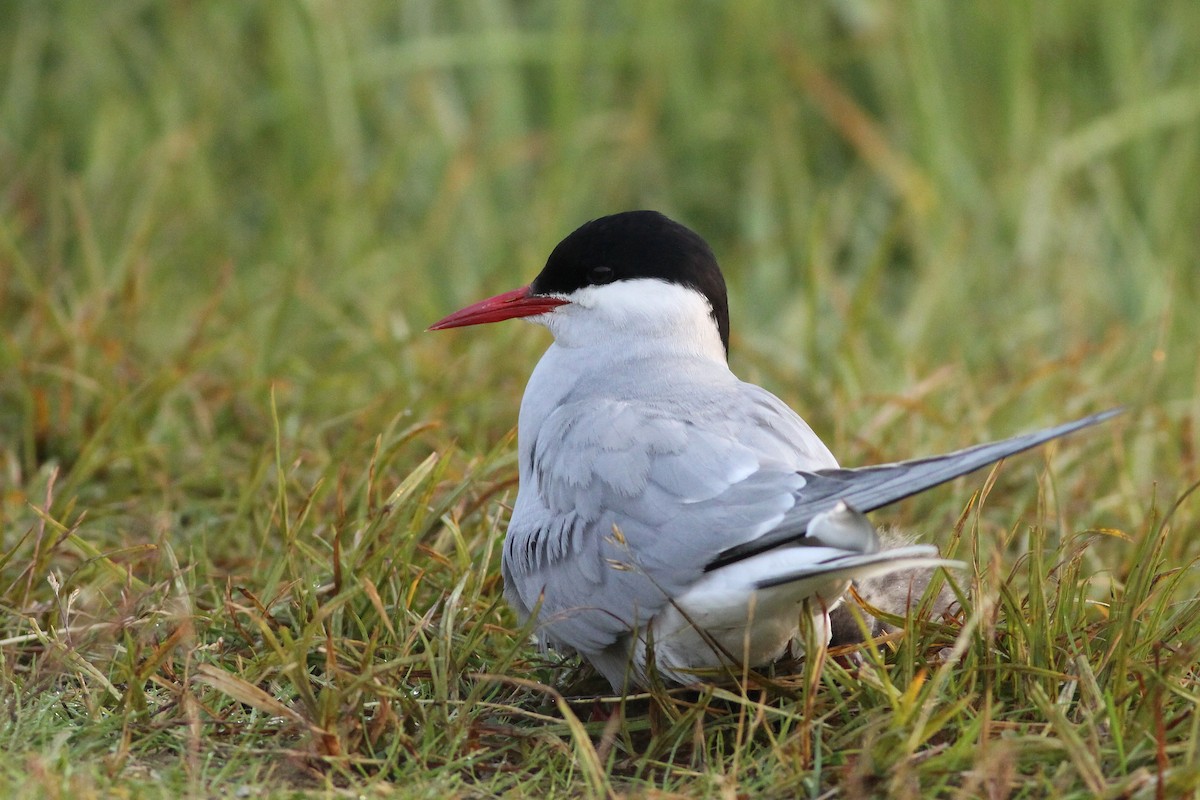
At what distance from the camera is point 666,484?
2248mm

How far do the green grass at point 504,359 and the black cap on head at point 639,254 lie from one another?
1.42 feet

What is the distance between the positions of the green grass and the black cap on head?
1.42ft

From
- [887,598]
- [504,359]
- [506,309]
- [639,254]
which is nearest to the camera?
[887,598]

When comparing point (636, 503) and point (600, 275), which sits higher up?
point (600, 275)

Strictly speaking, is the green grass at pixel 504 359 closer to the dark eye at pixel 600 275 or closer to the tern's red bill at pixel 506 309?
the tern's red bill at pixel 506 309

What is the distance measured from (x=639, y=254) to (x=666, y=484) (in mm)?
611

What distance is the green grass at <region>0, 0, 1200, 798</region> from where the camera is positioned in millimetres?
2195

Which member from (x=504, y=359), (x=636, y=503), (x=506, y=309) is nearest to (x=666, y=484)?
(x=636, y=503)

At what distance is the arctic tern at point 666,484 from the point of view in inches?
80.9

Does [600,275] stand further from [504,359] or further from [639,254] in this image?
[504,359]

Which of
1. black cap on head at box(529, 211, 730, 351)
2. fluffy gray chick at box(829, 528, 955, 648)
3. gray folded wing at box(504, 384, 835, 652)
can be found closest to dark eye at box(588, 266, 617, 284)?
black cap on head at box(529, 211, 730, 351)

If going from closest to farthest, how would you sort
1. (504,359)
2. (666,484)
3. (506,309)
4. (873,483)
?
(873,483) < (666,484) < (506,309) < (504,359)

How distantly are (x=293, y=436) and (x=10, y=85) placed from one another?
2285 mm

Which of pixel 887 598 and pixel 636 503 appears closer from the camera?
pixel 636 503
